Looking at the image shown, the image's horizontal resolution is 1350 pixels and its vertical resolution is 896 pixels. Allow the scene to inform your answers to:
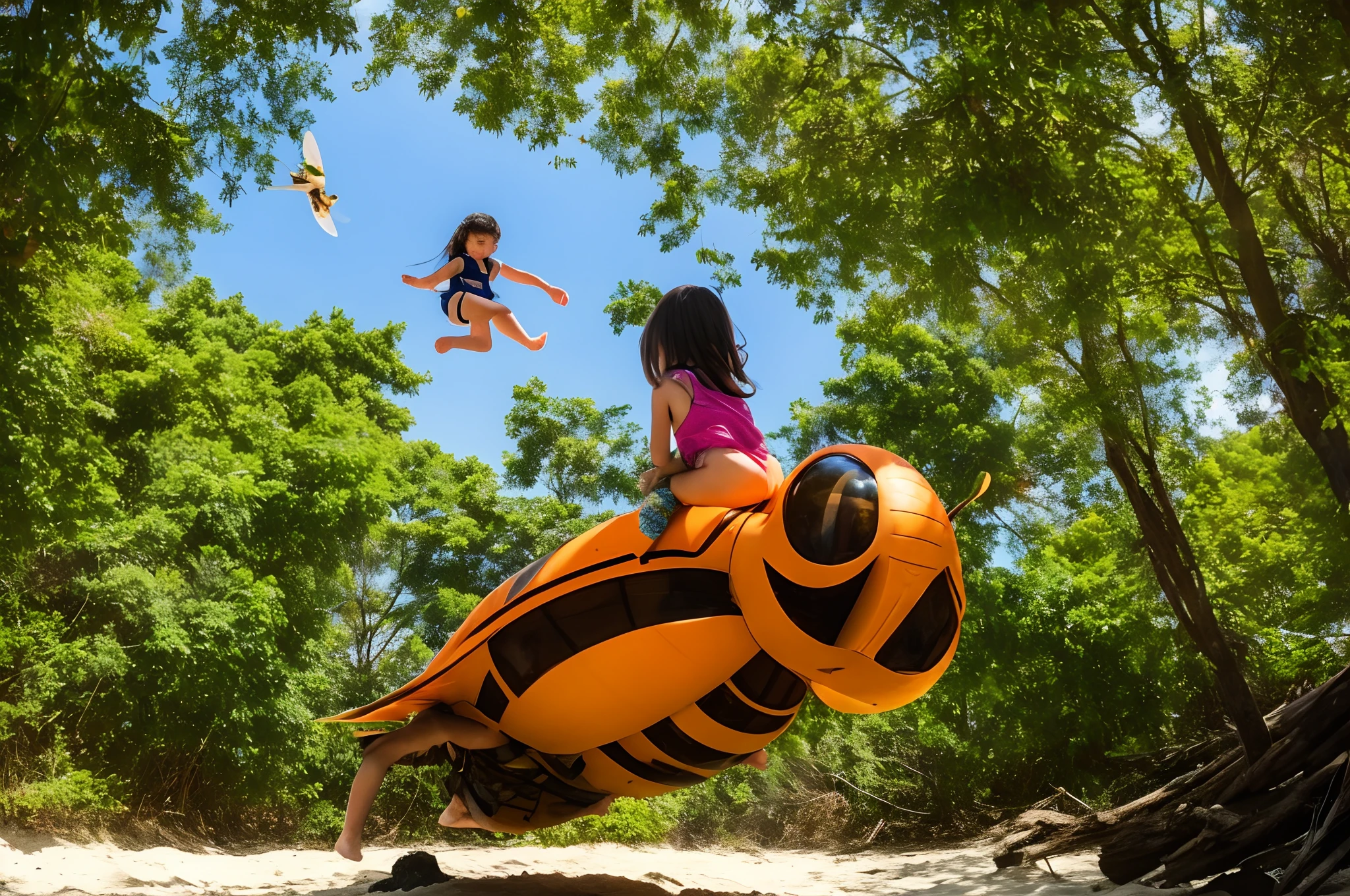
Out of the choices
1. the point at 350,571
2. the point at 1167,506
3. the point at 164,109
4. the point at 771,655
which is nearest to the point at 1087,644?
the point at 1167,506

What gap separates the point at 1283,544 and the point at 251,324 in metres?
20.6

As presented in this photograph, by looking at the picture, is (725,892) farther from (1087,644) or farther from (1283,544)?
(1283,544)

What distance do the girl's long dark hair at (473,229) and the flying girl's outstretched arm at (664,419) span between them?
1.44 meters

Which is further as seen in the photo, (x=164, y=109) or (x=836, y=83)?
(x=836, y=83)

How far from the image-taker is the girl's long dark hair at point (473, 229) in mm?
4262

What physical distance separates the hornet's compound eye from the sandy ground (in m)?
2.84

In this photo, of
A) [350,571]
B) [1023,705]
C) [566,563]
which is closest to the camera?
[566,563]

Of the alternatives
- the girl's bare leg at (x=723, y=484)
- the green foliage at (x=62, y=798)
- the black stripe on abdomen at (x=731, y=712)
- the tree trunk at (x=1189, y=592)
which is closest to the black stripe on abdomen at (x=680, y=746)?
the black stripe on abdomen at (x=731, y=712)

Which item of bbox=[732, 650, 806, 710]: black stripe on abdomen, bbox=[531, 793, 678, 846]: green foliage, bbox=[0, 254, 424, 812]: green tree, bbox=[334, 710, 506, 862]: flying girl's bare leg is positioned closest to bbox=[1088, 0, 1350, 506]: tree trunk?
bbox=[732, 650, 806, 710]: black stripe on abdomen

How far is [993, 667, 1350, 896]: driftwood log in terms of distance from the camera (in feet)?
13.2

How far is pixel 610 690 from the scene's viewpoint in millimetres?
3131

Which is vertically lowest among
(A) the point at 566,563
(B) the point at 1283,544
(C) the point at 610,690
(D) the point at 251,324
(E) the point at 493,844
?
(E) the point at 493,844

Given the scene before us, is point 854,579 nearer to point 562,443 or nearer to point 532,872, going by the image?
point 532,872

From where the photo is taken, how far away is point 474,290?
429cm
